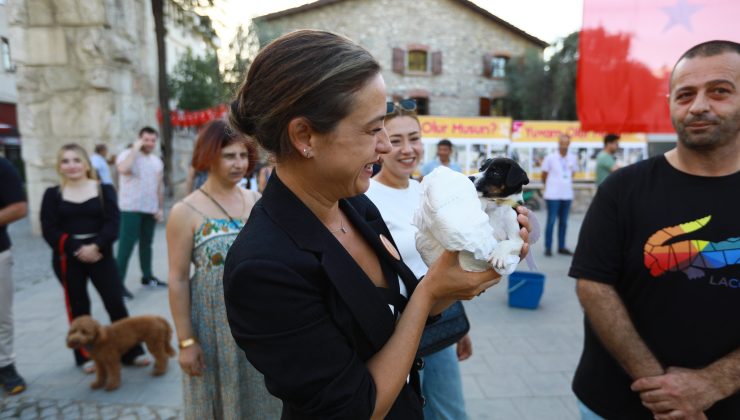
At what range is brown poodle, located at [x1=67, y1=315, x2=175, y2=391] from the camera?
352 centimetres

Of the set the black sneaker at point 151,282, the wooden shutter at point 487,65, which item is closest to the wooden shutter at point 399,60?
the wooden shutter at point 487,65

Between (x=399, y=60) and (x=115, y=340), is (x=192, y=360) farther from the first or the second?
(x=399, y=60)

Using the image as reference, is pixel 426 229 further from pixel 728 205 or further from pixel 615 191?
pixel 728 205

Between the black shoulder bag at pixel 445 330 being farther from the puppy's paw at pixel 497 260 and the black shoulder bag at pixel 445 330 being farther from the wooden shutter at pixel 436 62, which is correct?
the wooden shutter at pixel 436 62

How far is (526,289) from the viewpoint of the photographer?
5.40m

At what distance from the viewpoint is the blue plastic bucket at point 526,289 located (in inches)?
209

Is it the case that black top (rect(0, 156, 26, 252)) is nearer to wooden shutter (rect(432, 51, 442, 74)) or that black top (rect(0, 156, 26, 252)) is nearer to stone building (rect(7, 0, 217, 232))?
stone building (rect(7, 0, 217, 232))

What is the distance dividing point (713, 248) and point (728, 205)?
17 centimetres

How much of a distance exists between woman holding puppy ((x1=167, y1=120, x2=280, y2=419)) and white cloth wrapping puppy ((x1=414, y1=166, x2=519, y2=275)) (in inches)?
56.9

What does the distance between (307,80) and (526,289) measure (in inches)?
196

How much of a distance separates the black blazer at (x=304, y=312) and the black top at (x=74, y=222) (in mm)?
3650

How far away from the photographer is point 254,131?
1.21 meters

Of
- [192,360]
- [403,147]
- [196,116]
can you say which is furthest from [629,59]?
[196,116]

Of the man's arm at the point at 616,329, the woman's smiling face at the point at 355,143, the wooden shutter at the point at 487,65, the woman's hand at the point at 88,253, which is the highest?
the wooden shutter at the point at 487,65
